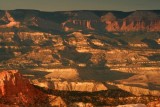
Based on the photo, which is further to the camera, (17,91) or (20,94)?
(17,91)

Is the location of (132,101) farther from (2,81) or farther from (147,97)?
(2,81)

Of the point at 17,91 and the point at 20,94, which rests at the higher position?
the point at 17,91

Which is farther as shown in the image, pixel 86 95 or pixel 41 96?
pixel 86 95

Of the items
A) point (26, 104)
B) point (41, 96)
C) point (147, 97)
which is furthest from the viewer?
point (147, 97)

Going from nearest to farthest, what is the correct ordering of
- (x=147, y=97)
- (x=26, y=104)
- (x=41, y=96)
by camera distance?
(x=26, y=104), (x=41, y=96), (x=147, y=97)

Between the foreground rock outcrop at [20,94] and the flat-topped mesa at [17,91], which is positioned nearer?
the foreground rock outcrop at [20,94]

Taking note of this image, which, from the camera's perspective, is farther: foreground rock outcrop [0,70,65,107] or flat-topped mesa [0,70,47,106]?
flat-topped mesa [0,70,47,106]

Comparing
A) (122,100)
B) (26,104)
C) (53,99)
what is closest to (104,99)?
(122,100)
